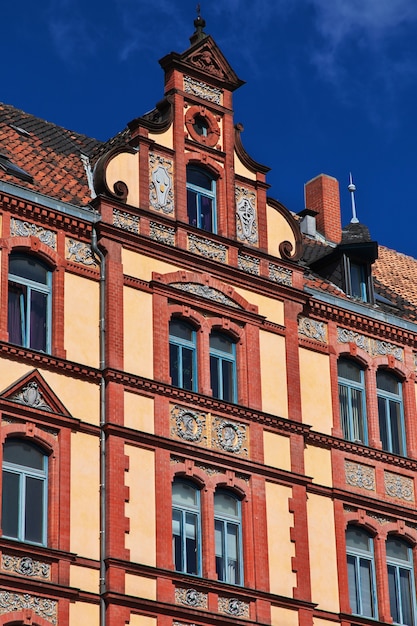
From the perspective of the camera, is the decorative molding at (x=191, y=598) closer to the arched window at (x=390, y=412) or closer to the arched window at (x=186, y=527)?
the arched window at (x=186, y=527)

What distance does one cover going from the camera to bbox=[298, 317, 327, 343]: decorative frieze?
149ft

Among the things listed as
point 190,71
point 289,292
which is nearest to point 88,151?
point 190,71

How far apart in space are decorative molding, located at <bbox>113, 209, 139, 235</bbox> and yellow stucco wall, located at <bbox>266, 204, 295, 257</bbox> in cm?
437

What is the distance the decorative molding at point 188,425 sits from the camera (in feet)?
134

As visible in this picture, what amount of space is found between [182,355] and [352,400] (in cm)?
583

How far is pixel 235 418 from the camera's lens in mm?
42062

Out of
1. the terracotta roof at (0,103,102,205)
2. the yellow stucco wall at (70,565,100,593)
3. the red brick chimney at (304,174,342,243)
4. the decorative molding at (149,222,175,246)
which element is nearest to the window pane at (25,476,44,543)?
the yellow stucco wall at (70,565,100,593)

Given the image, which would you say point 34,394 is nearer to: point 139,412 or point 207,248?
point 139,412

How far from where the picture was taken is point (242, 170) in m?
45.9

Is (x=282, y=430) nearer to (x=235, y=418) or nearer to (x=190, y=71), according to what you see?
(x=235, y=418)

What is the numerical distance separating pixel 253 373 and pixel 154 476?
454 cm

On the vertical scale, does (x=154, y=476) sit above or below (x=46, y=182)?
below

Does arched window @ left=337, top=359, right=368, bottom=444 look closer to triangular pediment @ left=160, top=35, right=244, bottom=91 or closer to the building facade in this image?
the building facade

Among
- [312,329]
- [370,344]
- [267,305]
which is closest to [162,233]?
[267,305]
